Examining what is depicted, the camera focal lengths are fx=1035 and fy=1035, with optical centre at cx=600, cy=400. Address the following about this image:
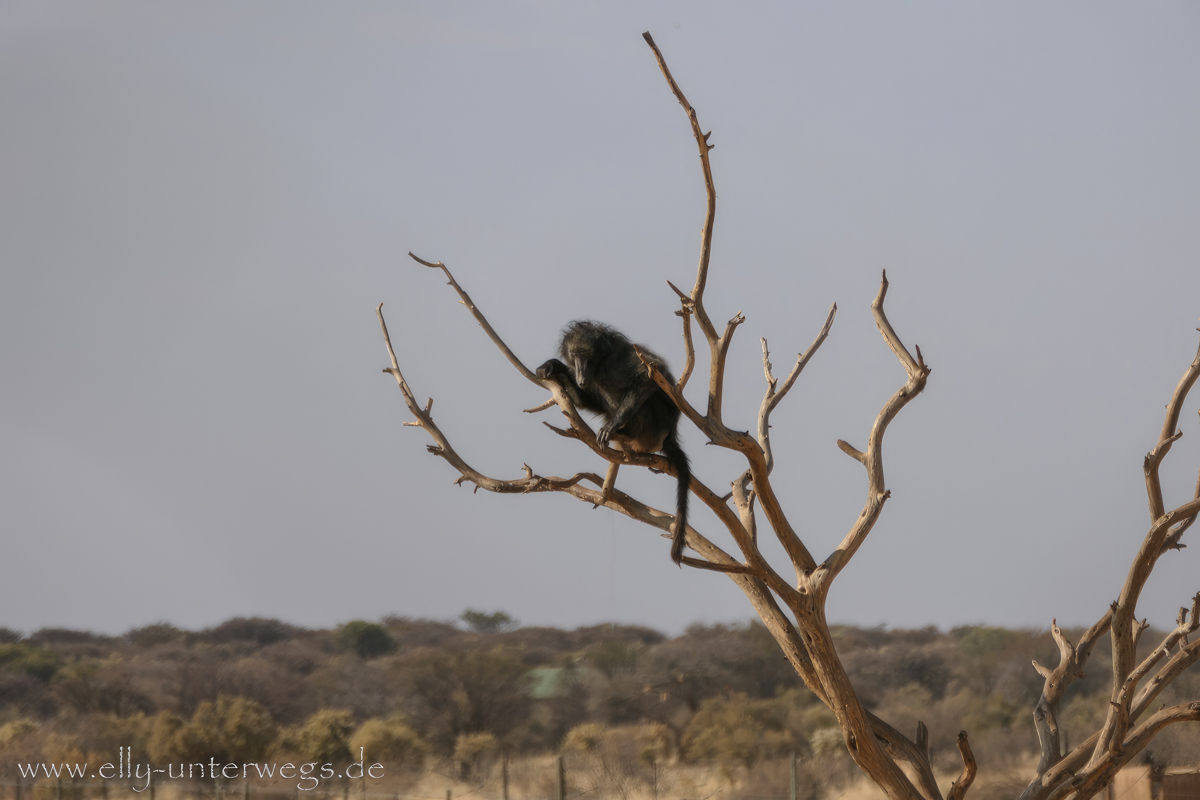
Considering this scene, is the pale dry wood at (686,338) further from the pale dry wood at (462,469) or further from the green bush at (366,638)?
the green bush at (366,638)

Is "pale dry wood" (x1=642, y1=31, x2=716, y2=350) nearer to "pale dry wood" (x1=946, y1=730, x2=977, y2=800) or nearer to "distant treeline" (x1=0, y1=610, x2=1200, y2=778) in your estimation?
"pale dry wood" (x1=946, y1=730, x2=977, y2=800)

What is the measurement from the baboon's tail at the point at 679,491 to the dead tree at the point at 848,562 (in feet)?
0.21

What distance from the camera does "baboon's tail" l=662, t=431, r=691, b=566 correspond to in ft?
12.4

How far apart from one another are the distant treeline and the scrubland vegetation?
0.04m

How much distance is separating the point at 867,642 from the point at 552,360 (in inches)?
751

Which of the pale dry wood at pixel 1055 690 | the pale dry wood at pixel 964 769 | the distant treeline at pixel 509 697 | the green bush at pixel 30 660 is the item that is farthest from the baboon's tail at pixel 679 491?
the green bush at pixel 30 660

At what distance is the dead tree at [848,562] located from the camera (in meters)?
3.69

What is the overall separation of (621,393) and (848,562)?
1163 mm

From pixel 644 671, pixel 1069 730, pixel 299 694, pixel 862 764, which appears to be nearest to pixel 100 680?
pixel 299 694

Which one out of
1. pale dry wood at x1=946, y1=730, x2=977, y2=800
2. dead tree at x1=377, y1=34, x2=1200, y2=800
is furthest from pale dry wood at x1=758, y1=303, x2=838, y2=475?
pale dry wood at x1=946, y1=730, x2=977, y2=800

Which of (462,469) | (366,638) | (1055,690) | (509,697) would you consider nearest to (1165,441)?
(1055,690)

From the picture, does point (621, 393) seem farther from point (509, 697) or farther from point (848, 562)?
point (509, 697)

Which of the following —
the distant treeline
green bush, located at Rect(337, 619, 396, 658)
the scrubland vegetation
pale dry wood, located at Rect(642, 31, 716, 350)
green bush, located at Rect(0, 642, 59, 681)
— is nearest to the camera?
pale dry wood, located at Rect(642, 31, 716, 350)

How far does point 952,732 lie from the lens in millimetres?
16297
